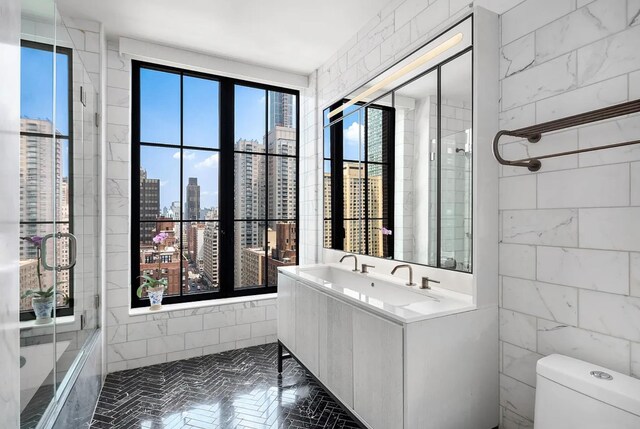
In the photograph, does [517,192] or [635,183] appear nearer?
[635,183]

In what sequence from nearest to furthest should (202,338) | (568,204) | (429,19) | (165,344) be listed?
(568,204) < (429,19) < (165,344) < (202,338)

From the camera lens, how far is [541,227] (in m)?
1.49

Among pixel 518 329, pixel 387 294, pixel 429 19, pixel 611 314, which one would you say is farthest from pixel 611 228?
pixel 429 19

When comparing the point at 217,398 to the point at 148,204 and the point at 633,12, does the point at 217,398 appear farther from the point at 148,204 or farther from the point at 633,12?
the point at 633,12

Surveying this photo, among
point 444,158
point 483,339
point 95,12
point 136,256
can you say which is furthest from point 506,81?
point 136,256

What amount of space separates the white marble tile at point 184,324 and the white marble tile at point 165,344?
0.17 feet

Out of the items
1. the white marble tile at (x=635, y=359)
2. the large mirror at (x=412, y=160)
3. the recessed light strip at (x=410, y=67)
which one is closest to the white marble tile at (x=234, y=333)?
the large mirror at (x=412, y=160)

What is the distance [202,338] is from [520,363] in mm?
2482

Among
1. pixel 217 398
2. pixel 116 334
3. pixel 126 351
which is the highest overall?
pixel 116 334

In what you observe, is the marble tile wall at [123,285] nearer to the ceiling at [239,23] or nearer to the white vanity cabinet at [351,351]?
the ceiling at [239,23]

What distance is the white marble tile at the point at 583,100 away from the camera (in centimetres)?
124

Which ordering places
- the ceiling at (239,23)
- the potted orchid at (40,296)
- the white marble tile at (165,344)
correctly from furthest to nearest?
1. the white marble tile at (165,344)
2. the ceiling at (239,23)
3. the potted orchid at (40,296)

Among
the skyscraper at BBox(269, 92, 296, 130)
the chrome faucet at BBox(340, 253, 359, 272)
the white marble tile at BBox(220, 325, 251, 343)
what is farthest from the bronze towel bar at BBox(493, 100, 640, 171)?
the white marble tile at BBox(220, 325, 251, 343)

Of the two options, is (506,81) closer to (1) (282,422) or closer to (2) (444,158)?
(2) (444,158)
